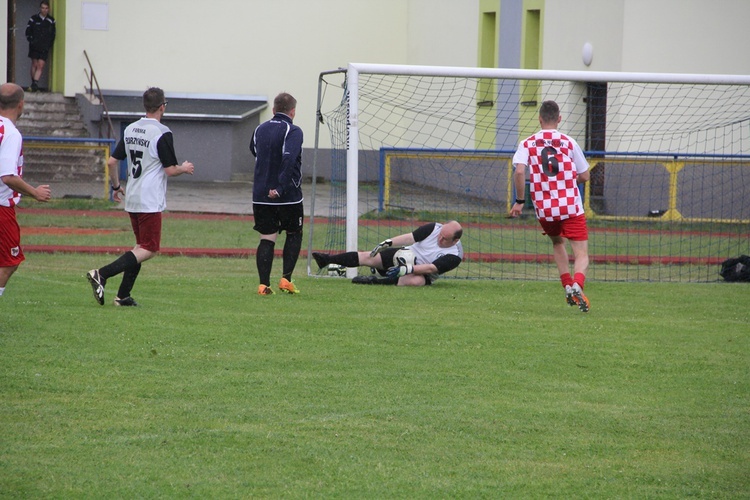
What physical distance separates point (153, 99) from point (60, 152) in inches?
733

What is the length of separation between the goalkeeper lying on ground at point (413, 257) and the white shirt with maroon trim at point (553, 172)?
145 centimetres

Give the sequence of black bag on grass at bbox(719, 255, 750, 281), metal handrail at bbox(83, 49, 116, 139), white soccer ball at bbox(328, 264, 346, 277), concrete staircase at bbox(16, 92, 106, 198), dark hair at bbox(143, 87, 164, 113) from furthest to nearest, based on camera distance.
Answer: metal handrail at bbox(83, 49, 116, 139), concrete staircase at bbox(16, 92, 106, 198), black bag on grass at bbox(719, 255, 750, 281), white soccer ball at bbox(328, 264, 346, 277), dark hair at bbox(143, 87, 164, 113)

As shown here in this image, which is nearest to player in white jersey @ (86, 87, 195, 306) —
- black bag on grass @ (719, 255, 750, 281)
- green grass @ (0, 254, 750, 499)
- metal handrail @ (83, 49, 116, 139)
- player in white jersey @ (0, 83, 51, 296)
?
green grass @ (0, 254, 750, 499)

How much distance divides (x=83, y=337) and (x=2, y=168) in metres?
1.34

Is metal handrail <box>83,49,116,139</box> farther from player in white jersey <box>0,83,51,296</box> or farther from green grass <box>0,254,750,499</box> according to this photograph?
player in white jersey <box>0,83,51,296</box>

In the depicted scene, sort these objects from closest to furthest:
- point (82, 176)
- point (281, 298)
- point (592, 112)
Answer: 1. point (281, 298)
2. point (592, 112)
3. point (82, 176)

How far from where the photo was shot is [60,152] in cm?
2680

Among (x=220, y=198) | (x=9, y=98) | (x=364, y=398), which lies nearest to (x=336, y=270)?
(x=9, y=98)

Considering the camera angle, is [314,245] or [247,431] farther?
[314,245]

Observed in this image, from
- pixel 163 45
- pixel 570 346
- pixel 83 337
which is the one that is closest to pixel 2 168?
pixel 83 337

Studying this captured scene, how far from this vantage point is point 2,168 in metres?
7.60

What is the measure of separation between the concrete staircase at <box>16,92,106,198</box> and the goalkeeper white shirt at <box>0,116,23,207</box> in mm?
14853

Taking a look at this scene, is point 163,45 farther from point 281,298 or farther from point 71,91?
point 281,298

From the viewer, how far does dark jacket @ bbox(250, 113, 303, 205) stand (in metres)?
10.4
